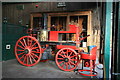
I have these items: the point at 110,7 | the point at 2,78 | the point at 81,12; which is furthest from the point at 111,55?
the point at 81,12

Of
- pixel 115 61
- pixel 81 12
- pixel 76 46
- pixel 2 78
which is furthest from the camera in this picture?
pixel 81 12

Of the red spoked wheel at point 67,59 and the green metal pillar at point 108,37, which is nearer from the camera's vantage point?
the green metal pillar at point 108,37

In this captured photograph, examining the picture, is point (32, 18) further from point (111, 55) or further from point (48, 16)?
point (111, 55)

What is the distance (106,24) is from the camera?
7.22 feet

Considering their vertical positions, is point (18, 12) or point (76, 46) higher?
point (18, 12)

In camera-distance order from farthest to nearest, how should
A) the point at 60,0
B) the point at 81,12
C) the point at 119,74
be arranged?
1. the point at 60,0
2. the point at 81,12
3. the point at 119,74

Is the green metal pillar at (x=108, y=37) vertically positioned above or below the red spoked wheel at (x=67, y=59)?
above

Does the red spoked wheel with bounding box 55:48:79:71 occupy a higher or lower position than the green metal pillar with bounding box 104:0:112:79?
lower

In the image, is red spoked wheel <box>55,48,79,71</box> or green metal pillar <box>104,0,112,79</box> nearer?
green metal pillar <box>104,0,112,79</box>

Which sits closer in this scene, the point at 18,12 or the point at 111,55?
the point at 111,55

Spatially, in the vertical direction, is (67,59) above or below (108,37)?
below

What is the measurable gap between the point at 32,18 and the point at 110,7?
4031 millimetres

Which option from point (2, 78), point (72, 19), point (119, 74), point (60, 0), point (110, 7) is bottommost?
point (2, 78)

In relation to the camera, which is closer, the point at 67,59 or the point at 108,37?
the point at 108,37
